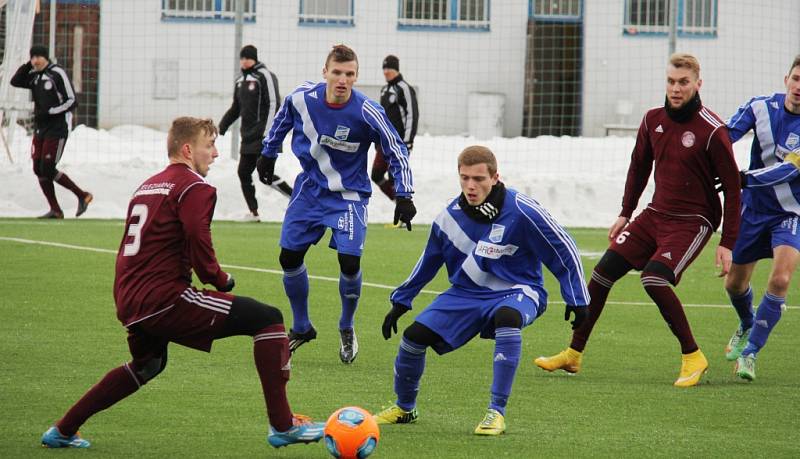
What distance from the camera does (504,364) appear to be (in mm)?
6109

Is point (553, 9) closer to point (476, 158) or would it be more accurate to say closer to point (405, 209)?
point (405, 209)

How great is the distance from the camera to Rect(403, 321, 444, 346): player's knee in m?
6.21

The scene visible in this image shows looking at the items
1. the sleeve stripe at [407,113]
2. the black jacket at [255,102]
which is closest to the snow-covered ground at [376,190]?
the sleeve stripe at [407,113]

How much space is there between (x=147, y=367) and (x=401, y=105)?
38.0 feet

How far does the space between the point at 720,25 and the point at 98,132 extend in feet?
45.1

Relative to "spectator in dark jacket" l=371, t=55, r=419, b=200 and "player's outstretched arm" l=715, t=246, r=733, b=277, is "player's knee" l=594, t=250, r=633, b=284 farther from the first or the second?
"spectator in dark jacket" l=371, t=55, r=419, b=200

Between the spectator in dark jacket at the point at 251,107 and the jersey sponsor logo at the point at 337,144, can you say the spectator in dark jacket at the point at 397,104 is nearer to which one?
the spectator in dark jacket at the point at 251,107

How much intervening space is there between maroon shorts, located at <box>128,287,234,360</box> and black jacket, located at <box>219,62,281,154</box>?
1052cm

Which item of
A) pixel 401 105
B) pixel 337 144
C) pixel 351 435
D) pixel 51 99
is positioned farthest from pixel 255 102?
pixel 351 435

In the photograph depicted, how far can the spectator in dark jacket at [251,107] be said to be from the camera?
15.9 m

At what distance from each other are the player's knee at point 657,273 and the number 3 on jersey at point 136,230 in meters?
Result: 3.34

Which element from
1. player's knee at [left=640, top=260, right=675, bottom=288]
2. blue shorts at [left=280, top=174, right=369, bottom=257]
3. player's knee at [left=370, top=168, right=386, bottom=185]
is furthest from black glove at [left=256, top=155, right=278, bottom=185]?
player's knee at [left=370, top=168, right=386, bottom=185]

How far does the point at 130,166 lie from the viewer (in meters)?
18.3

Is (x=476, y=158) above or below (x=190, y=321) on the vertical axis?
above
